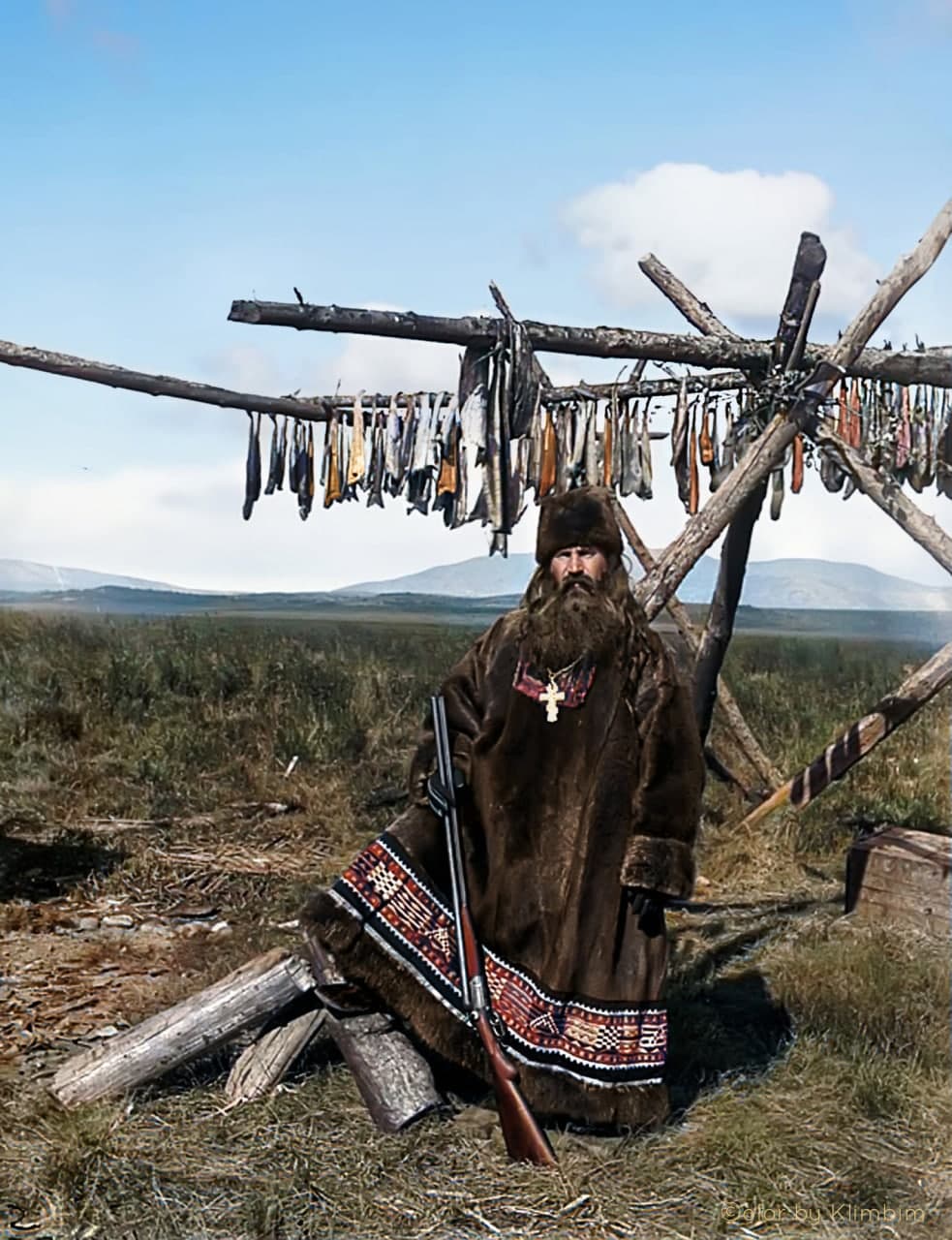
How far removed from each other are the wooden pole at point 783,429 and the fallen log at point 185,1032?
2256 mm

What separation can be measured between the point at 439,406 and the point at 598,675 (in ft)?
7.27

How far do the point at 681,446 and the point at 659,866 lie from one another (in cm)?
296

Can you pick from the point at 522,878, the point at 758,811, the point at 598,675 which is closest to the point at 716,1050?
the point at 522,878

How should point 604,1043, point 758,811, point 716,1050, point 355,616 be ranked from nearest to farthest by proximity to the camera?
point 604,1043
point 716,1050
point 758,811
point 355,616

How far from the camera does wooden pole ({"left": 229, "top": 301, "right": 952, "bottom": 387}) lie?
521cm

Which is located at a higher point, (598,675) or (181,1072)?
(598,675)

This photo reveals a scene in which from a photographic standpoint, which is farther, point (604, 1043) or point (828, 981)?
point (828, 981)

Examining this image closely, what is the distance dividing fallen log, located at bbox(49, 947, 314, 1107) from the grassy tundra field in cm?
11

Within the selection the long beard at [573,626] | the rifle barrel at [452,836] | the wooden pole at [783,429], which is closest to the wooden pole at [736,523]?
the wooden pole at [783,429]

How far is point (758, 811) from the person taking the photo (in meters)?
7.82

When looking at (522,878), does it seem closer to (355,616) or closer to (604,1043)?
(604,1043)

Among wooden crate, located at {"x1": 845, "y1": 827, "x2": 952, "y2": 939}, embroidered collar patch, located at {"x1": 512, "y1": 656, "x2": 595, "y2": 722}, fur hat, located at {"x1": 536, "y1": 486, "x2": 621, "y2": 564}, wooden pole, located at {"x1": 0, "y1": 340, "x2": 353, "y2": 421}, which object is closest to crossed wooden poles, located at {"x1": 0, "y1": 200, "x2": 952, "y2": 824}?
wooden pole, located at {"x1": 0, "y1": 340, "x2": 353, "y2": 421}

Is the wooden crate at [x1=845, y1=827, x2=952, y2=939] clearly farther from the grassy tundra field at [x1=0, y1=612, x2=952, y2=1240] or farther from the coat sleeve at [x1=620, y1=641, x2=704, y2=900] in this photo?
the coat sleeve at [x1=620, y1=641, x2=704, y2=900]

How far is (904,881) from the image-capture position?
669 centimetres
